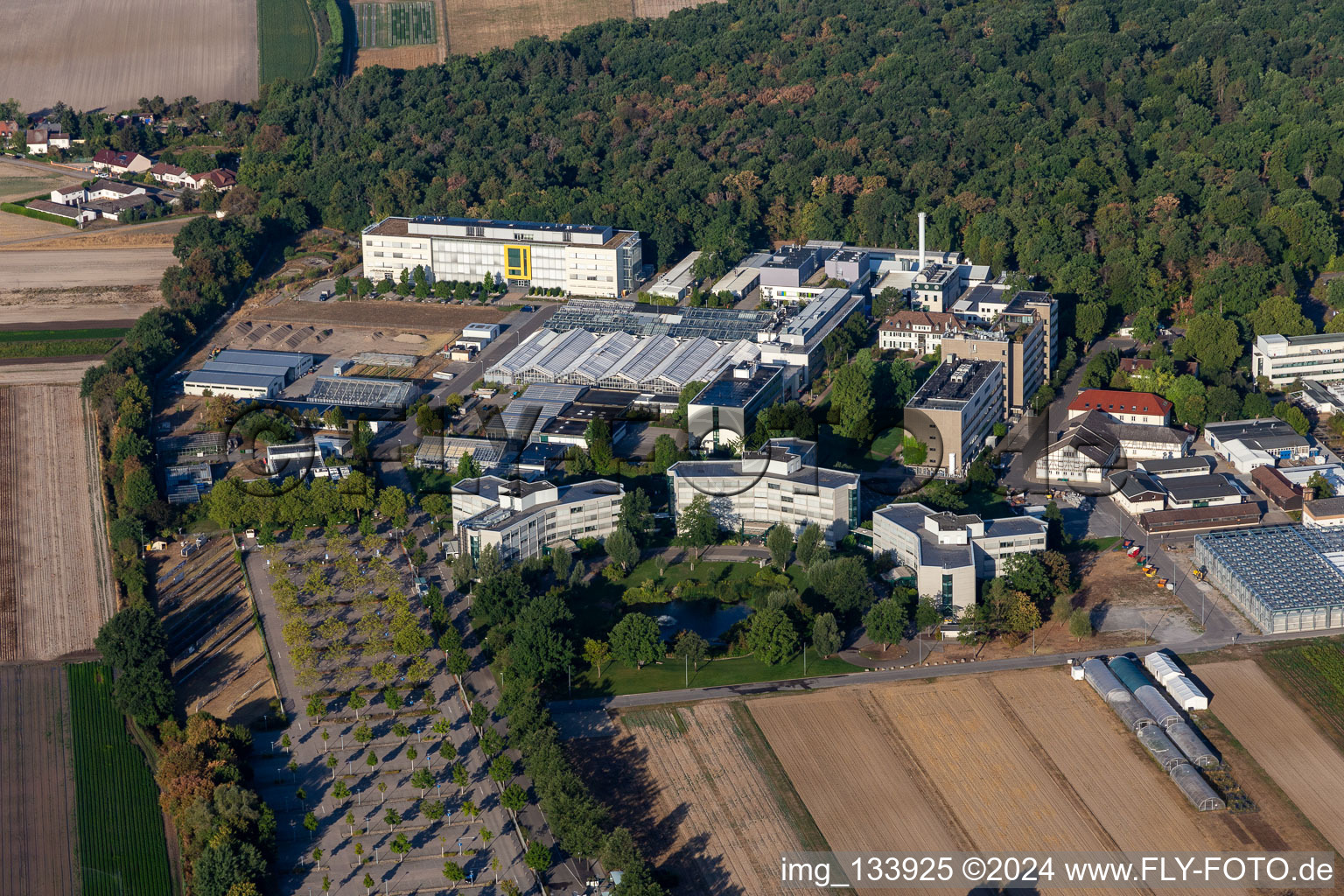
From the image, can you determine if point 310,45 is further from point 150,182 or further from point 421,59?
point 150,182

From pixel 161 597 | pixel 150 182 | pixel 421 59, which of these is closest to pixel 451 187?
pixel 150 182

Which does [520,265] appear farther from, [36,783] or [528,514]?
[36,783]

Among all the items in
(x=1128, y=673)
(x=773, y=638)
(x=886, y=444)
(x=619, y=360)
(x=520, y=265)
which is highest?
(x=520, y=265)

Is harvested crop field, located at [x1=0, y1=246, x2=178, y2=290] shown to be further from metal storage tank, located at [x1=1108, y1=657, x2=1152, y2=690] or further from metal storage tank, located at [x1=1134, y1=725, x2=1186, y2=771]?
metal storage tank, located at [x1=1134, y1=725, x2=1186, y2=771]

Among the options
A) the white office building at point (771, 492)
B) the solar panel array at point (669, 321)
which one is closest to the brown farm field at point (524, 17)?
the solar panel array at point (669, 321)

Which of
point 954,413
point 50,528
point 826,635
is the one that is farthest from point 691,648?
point 50,528

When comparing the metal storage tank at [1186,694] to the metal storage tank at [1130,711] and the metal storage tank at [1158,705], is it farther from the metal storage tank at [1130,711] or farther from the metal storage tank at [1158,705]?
the metal storage tank at [1130,711]
